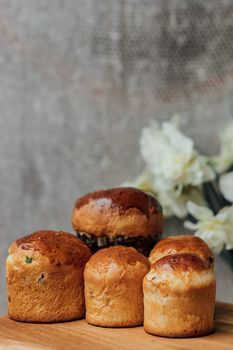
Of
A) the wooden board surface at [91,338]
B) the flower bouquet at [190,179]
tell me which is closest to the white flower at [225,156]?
the flower bouquet at [190,179]

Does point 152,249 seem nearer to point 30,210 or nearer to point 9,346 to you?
point 9,346

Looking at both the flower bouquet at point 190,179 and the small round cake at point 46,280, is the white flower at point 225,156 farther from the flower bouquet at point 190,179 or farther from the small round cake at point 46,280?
the small round cake at point 46,280

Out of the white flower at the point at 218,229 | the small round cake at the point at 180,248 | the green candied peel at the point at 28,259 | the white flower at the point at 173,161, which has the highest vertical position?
the white flower at the point at 173,161

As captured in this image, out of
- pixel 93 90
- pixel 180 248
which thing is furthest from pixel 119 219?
pixel 93 90

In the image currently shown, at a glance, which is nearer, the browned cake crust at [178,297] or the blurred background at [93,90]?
the browned cake crust at [178,297]

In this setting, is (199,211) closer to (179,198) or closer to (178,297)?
(179,198)

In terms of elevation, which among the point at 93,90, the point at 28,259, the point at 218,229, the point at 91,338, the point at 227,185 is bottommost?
the point at 91,338
